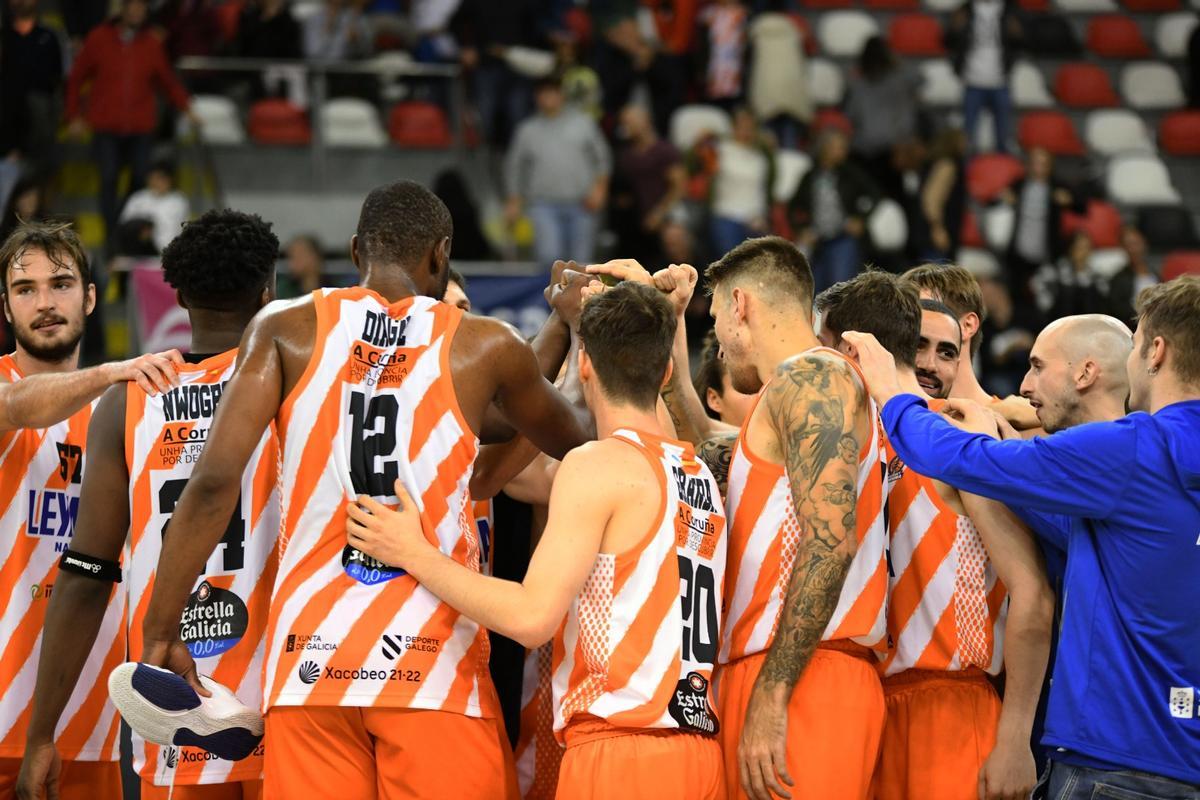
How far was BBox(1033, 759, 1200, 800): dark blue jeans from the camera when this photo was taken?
4387mm

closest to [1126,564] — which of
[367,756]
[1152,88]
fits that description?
[367,756]

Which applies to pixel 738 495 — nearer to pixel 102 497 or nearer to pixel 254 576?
pixel 254 576

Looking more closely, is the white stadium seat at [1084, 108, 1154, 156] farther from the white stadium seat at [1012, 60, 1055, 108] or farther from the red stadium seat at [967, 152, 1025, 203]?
the red stadium seat at [967, 152, 1025, 203]

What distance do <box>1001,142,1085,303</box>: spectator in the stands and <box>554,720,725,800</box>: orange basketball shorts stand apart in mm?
11554

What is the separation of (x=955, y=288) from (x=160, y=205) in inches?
362

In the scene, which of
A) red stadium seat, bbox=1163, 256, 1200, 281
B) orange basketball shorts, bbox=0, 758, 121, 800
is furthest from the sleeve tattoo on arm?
red stadium seat, bbox=1163, 256, 1200, 281

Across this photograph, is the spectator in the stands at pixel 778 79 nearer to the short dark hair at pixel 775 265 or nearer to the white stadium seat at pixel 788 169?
the white stadium seat at pixel 788 169

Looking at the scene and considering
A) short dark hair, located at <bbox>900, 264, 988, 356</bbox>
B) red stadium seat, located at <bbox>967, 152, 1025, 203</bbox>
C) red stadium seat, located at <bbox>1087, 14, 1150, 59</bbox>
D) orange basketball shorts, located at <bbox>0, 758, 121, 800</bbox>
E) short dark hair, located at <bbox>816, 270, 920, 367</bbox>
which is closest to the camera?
short dark hair, located at <bbox>816, 270, 920, 367</bbox>

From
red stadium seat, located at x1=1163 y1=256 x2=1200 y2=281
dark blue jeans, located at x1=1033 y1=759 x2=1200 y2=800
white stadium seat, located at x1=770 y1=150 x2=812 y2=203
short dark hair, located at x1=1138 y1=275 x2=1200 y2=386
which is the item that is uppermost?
white stadium seat, located at x1=770 y1=150 x2=812 y2=203

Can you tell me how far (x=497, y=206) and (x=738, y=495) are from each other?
11.2 m

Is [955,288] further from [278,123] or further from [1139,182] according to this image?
[1139,182]

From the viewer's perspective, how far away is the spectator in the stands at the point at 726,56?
16828 mm

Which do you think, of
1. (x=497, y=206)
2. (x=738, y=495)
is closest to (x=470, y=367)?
(x=738, y=495)

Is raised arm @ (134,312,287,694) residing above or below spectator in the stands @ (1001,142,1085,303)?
below
